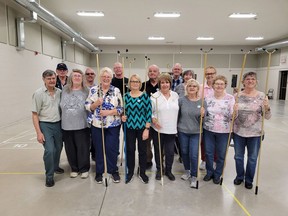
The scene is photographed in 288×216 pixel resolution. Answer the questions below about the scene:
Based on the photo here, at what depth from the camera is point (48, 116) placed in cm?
263

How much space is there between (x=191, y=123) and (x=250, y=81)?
86 cm

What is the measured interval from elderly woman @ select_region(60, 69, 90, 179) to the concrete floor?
0.43m

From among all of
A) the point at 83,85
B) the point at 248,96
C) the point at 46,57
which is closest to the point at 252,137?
the point at 248,96

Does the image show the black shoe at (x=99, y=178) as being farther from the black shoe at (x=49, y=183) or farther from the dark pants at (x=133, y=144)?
the black shoe at (x=49, y=183)

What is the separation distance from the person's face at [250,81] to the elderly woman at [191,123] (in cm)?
58

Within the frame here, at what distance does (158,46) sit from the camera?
47.9 ft

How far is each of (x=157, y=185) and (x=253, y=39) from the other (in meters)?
12.2

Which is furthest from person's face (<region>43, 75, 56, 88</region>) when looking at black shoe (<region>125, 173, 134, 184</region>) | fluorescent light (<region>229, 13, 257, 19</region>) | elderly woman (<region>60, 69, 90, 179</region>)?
fluorescent light (<region>229, 13, 257, 19</region>)

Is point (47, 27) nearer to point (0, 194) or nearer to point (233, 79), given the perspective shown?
point (0, 194)

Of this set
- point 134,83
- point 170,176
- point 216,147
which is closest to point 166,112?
point 134,83

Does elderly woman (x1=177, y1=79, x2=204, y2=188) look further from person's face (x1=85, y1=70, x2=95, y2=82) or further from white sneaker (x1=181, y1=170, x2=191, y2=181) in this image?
person's face (x1=85, y1=70, x2=95, y2=82)

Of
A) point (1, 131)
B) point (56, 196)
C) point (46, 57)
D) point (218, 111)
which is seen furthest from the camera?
point (46, 57)

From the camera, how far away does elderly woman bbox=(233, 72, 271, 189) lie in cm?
255

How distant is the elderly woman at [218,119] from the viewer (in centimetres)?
264
